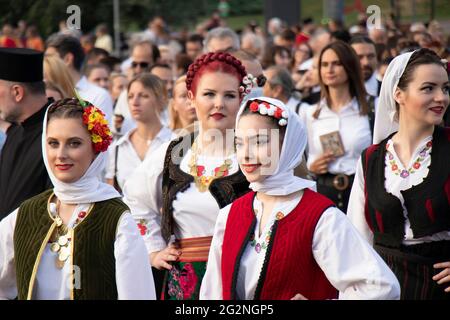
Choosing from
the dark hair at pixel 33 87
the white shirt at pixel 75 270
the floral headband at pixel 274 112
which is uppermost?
the dark hair at pixel 33 87

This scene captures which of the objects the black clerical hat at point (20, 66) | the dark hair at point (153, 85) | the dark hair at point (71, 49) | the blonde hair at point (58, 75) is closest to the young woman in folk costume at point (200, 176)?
the black clerical hat at point (20, 66)

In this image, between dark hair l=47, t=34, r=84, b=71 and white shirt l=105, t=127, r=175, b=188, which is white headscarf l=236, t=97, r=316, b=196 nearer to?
white shirt l=105, t=127, r=175, b=188

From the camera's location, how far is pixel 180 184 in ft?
18.1

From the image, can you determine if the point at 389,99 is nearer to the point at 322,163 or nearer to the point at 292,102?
the point at 322,163

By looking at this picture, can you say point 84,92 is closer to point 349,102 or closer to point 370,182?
point 349,102

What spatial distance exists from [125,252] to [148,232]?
144cm

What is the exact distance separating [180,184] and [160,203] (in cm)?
38

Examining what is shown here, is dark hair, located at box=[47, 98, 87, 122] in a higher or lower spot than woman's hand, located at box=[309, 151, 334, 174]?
higher

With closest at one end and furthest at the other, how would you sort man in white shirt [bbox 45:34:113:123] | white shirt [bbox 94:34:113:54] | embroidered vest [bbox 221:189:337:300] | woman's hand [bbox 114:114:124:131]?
embroidered vest [bbox 221:189:337:300], woman's hand [bbox 114:114:124:131], man in white shirt [bbox 45:34:113:123], white shirt [bbox 94:34:113:54]

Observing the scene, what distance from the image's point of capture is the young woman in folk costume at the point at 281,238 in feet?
13.8

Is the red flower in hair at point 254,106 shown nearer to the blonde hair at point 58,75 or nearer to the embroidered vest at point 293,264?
the embroidered vest at point 293,264

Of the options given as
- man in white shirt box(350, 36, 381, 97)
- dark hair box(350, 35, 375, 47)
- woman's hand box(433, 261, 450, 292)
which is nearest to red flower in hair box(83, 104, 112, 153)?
woman's hand box(433, 261, 450, 292)

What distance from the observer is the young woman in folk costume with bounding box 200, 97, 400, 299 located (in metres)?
4.20

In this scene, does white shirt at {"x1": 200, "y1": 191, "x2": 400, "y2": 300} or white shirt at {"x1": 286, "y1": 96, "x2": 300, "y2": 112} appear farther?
white shirt at {"x1": 286, "y1": 96, "x2": 300, "y2": 112}
